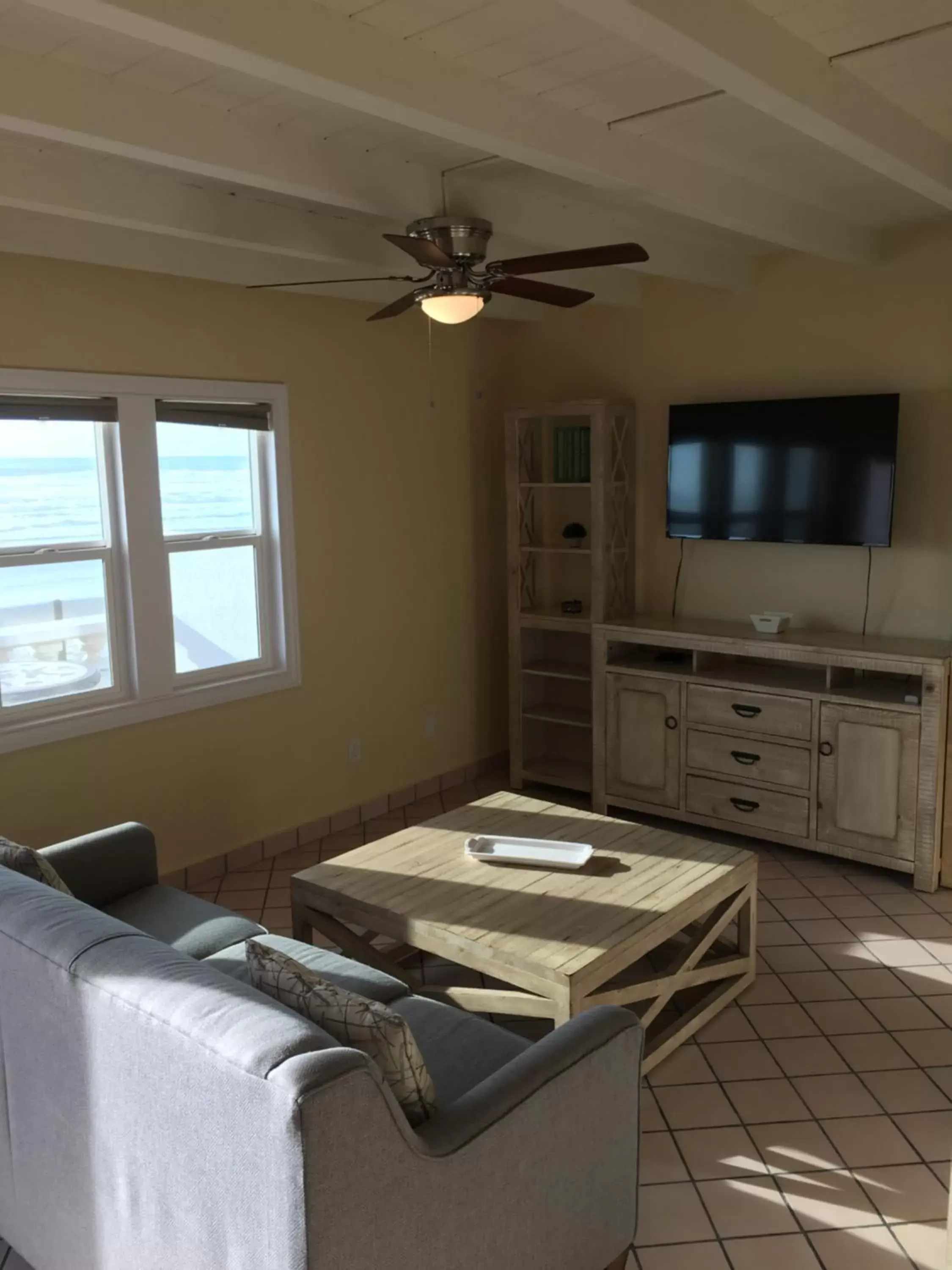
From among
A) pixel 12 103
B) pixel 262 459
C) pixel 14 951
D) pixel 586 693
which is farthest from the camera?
pixel 586 693

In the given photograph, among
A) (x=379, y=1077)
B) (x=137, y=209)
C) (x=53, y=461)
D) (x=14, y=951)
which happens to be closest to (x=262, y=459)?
(x=53, y=461)

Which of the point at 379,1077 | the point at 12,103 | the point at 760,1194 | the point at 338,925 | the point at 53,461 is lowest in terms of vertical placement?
the point at 760,1194

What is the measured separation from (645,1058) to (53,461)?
275cm

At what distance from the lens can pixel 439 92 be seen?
225 cm

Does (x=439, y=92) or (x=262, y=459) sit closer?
(x=439, y=92)

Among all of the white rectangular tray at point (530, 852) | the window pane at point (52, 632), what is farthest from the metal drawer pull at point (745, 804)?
the window pane at point (52, 632)

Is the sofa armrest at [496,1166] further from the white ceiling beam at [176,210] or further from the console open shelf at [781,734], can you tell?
the white ceiling beam at [176,210]

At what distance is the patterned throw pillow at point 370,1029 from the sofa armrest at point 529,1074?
0.06 meters

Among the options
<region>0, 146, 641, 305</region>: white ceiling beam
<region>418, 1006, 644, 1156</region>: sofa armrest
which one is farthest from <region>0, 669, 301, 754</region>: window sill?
<region>418, 1006, 644, 1156</region>: sofa armrest

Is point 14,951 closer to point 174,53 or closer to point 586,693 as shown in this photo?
point 174,53

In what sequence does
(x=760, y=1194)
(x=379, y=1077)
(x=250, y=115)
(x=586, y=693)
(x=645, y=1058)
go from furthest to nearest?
(x=586, y=693)
(x=645, y=1058)
(x=250, y=115)
(x=760, y=1194)
(x=379, y=1077)

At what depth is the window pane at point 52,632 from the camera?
3.70 m

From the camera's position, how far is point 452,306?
3045 millimetres

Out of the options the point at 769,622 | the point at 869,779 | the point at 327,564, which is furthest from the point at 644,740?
the point at 327,564
